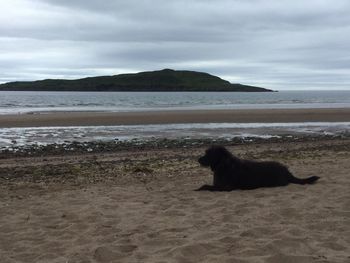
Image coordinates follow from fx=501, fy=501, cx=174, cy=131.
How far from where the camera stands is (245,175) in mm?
7762

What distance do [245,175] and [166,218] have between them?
229cm

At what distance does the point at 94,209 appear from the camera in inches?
253

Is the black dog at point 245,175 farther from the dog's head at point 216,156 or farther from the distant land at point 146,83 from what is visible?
the distant land at point 146,83

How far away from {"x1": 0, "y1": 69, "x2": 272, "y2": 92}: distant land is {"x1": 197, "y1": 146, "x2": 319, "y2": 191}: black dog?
158m

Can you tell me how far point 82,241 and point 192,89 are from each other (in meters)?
161

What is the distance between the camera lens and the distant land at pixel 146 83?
168 meters

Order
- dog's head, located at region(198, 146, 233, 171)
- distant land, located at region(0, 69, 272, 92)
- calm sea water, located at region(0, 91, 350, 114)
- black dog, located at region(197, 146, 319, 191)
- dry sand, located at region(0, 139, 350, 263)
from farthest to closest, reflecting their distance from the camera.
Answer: distant land, located at region(0, 69, 272, 92) → calm sea water, located at region(0, 91, 350, 114) → dog's head, located at region(198, 146, 233, 171) → black dog, located at region(197, 146, 319, 191) → dry sand, located at region(0, 139, 350, 263)

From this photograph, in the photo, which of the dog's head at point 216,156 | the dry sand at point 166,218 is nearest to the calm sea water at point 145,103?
the dry sand at point 166,218

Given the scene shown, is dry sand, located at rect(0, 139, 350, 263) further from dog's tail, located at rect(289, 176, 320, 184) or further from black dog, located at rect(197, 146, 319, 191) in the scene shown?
black dog, located at rect(197, 146, 319, 191)

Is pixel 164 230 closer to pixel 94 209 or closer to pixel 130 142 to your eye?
pixel 94 209

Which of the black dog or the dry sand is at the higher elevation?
the black dog

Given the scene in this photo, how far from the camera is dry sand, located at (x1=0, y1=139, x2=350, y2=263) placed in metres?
4.57

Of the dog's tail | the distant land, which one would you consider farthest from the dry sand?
the distant land

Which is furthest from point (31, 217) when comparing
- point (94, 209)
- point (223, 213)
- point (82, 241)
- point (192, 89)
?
point (192, 89)
